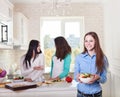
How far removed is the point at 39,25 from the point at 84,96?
361 cm

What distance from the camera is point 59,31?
5.46 m

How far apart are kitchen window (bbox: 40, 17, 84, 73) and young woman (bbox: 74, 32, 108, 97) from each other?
3449 mm

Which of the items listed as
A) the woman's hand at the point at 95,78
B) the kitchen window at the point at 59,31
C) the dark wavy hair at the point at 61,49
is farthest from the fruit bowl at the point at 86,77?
the kitchen window at the point at 59,31

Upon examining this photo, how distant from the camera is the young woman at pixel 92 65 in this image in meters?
1.92

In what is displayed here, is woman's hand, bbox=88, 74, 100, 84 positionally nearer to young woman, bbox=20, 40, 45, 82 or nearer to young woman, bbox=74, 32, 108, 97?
young woman, bbox=74, 32, 108, 97

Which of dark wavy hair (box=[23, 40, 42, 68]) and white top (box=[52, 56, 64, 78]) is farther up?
dark wavy hair (box=[23, 40, 42, 68])

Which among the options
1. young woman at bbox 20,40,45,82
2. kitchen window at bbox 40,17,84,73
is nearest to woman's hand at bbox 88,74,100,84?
young woman at bbox 20,40,45,82

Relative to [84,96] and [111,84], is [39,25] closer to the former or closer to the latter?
[111,84]

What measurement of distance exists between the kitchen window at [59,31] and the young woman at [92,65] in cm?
345

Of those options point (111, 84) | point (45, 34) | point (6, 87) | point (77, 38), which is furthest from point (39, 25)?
point (6, 87)

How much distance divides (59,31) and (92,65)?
11.8 ft

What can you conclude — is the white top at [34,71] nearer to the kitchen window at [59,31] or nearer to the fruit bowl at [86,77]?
the fruit bowl at [86,77]

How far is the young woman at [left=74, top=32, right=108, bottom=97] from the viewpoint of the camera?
192cm

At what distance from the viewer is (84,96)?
1967mm
